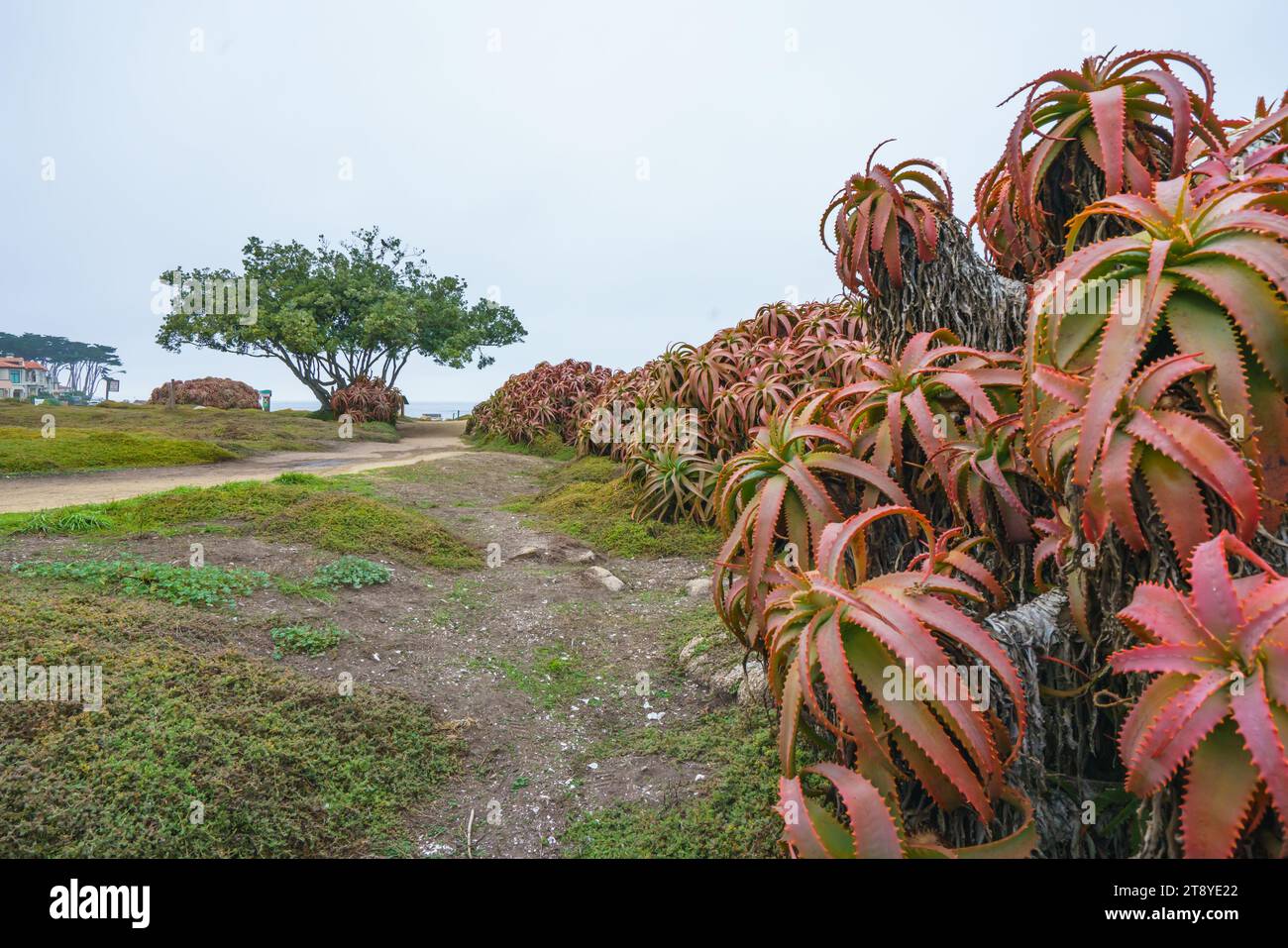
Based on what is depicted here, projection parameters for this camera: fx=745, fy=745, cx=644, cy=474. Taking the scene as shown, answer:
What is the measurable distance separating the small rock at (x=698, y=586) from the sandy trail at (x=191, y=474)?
17.8ft

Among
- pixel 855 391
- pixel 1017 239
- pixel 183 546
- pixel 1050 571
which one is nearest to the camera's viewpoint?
pixel 1050 571

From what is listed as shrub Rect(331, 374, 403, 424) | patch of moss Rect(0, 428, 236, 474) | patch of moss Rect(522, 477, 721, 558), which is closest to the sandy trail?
patch of moss Rect(0, 428, 236, 474)

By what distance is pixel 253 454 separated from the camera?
13172 mm

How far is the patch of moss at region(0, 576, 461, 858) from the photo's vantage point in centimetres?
213

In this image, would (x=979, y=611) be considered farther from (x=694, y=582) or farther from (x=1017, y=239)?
(x=694, y=582)

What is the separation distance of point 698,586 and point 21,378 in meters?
65.3

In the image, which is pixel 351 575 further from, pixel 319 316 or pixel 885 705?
pixel 319 316

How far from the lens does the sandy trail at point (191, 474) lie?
24.9 feet

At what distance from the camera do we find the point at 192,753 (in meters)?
Answer: 2.42

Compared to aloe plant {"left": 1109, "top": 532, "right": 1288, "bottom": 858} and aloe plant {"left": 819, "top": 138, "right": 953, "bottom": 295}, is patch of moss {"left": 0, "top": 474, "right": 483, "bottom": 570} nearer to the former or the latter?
aloe plant {"left": 819, "top": 138, "right": 953, "bottom": 295}

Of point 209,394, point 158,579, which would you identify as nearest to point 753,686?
point 158,579

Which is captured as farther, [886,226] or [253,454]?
[253,454]

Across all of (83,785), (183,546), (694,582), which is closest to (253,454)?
(183,546)
